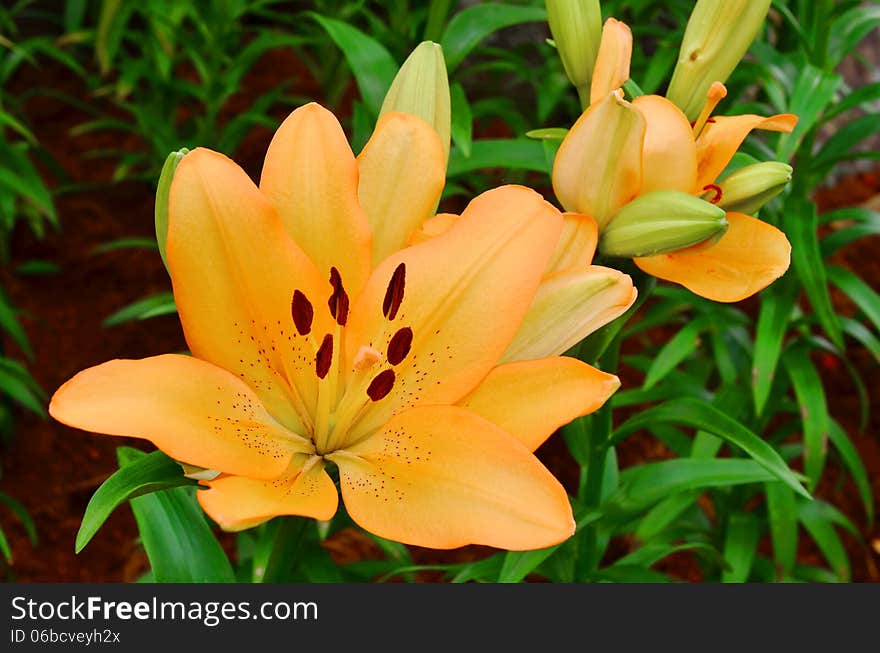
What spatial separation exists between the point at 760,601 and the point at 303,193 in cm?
35

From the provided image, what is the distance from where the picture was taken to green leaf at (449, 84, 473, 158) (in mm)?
951

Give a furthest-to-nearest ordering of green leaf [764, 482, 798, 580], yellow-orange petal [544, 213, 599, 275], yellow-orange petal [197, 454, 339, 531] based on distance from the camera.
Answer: green leaf [764, 482, 798, 580] → yellow-orange petal [544, 213, 599, 275] → yellow-orange petal [197, 454, 339, 531]

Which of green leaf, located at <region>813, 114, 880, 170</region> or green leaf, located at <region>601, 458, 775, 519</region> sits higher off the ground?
green leaf, located at <region>813, 114, 880, 170</region>

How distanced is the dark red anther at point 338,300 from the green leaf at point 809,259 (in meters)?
0.77

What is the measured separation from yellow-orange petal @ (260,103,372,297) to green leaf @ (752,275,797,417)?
738mm

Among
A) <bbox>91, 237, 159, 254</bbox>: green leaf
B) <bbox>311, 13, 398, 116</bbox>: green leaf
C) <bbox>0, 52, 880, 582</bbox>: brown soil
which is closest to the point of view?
<bbox>311, 13, 398, 116</bbox>: green leaf

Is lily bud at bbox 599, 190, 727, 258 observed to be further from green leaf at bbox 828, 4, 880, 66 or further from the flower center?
green leaf at bbox 828, 4, 880, 66

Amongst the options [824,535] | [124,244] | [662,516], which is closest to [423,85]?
[662,516]

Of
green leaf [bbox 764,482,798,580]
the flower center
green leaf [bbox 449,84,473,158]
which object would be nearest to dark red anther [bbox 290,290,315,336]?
the flower center

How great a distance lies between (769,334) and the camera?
1194 mm

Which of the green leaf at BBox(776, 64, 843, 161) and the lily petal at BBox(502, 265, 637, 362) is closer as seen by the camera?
the lily petal at BBox(502, 265, 637, 362)

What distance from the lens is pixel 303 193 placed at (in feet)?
1.57

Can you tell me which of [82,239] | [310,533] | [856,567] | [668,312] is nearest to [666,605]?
[310,533]

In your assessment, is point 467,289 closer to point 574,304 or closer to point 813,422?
point 574,304
